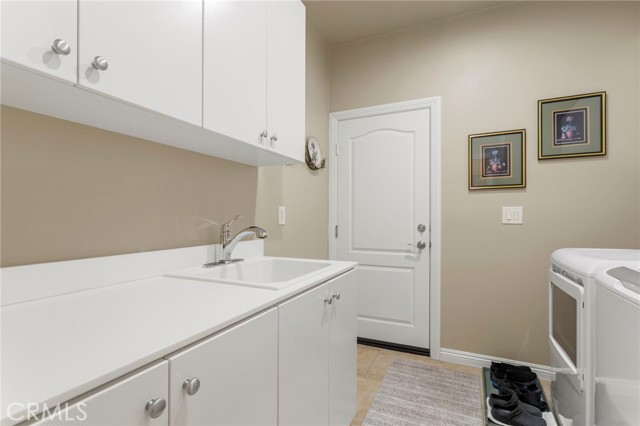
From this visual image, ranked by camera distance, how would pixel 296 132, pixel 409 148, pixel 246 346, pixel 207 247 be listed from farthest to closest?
pixel 409 148 → pixel 296 132 → pixel 207 247 → pixel 246 346

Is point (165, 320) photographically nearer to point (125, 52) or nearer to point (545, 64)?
point (125, 52)

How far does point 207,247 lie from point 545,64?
8.22 ft

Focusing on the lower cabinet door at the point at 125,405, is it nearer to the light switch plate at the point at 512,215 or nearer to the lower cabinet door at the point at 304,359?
the lower cabinet door at the point at 304,359

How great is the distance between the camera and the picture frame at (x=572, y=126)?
1996mm

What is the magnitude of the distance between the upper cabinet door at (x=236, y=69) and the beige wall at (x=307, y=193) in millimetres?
633

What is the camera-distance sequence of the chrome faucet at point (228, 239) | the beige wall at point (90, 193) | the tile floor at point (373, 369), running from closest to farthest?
the beige wall at point (90, 193) → the chrome faucet at point (228, 239) → the tile floor at point (373, 369)

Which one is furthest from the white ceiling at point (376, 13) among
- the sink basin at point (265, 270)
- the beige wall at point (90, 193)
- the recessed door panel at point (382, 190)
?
the sink basin at point (265, 270)

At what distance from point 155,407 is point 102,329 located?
22cm

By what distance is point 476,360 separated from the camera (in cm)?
231

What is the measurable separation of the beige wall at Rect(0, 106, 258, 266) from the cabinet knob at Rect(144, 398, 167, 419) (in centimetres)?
64

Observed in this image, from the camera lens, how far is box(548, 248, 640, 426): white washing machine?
1180 mm

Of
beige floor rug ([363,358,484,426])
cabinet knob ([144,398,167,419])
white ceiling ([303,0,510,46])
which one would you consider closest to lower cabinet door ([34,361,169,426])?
cabinet knob ([144,398,167,419])

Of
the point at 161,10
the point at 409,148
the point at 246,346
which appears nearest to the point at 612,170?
the point at 409,148

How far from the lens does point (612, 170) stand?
1971 mm
